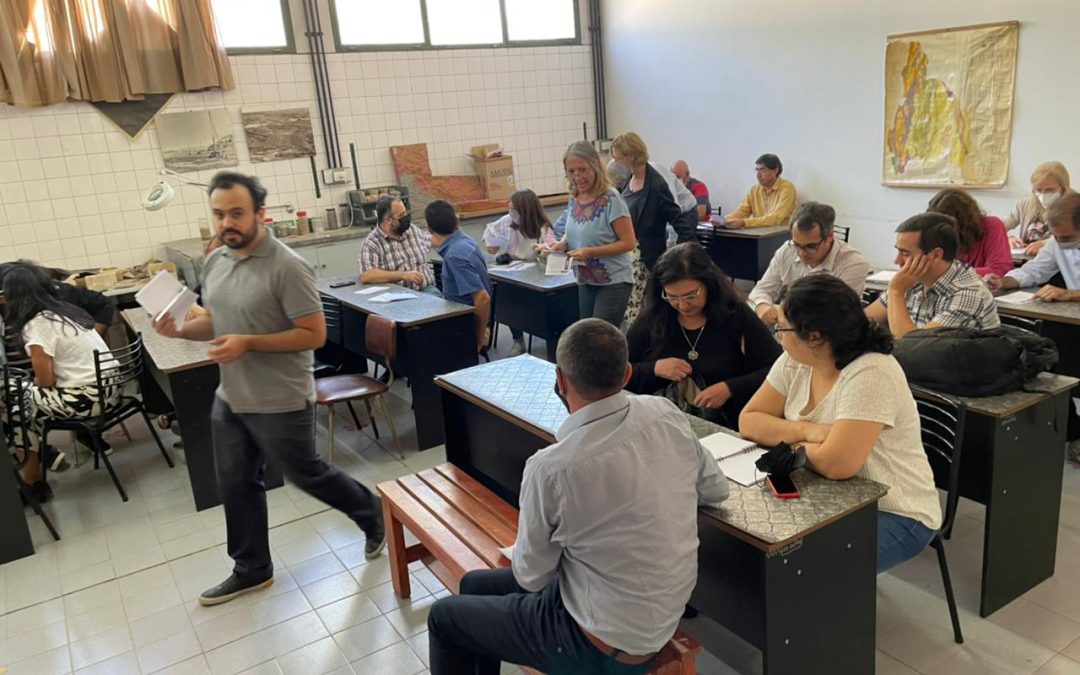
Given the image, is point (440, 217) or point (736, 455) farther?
point (440, 217)

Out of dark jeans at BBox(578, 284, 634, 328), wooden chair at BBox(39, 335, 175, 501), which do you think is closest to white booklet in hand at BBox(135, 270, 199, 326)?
wooden chair at BBox(39, 335, 175, 501)

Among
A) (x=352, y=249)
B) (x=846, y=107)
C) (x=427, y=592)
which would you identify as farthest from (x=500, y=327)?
(x=427, y=592)

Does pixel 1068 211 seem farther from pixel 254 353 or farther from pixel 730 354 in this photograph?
pixel 254 353

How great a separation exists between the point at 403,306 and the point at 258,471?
5.76 feet

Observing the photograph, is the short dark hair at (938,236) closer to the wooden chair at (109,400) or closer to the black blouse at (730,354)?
the black blouse at (730,354)

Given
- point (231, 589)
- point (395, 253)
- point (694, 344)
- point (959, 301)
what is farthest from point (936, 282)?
point (395, 253)

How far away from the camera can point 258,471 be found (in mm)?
Result: 2992

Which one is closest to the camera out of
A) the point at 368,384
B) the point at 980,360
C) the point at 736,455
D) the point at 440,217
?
the point at 736,455

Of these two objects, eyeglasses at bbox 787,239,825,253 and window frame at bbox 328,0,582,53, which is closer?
eyeglasses at bbox 787,239,825,253

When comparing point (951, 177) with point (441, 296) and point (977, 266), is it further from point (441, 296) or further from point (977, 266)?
point (441, 296)

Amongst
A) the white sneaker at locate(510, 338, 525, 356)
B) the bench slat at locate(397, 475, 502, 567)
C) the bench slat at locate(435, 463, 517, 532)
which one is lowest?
the white sneaker at locate(510, 338, 525, 356)

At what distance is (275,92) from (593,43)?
363 cm

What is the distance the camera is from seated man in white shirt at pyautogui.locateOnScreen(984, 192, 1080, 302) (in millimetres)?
3749

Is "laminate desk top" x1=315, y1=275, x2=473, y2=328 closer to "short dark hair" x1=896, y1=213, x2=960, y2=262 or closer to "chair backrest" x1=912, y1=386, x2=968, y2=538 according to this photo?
"short dark hair" x1=896, y1=213, x2=960, y2=262
